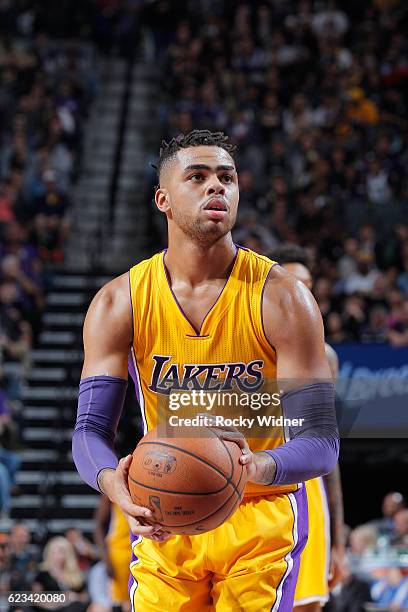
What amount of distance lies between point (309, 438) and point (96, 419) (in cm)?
74

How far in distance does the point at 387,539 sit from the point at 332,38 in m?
8.03

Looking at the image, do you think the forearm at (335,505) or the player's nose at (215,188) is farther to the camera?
the forearm at (335,505)

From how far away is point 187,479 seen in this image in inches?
125

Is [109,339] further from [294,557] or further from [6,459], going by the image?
[6,459]

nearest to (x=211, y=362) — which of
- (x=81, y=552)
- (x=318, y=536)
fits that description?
(x=318, y=536)

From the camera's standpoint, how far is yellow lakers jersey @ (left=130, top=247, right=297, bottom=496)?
3.72 metres

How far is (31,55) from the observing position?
1473 centimetres

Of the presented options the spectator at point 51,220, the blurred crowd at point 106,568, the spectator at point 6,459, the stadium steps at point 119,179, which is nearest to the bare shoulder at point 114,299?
the blurred crowd at point 106,568

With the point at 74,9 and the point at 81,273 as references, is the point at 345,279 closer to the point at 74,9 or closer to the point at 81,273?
the point at 81,273

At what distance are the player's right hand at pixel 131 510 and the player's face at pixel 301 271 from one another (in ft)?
7.02

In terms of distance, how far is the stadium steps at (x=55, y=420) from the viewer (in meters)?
10.4

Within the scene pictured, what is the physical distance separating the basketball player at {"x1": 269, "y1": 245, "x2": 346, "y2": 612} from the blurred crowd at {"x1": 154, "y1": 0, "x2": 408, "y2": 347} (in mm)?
4794

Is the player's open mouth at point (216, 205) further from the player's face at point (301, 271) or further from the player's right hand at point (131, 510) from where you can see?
the player's face at point (301, 271)

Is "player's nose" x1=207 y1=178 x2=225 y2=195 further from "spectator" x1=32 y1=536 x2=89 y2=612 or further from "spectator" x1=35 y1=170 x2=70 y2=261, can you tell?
"spectator" x1=35 y1=170 x2=70 y2=261
